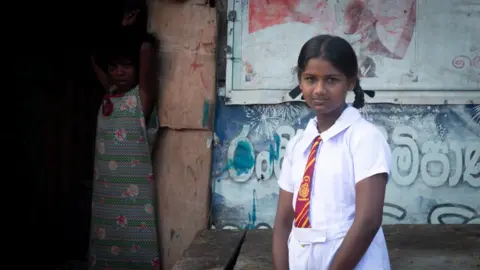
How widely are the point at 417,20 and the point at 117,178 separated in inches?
94.7

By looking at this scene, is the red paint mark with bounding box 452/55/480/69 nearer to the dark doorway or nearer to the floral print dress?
the floral print dress

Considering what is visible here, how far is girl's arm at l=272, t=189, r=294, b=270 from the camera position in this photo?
2.06m

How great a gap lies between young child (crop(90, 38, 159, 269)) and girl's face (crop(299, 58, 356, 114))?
2089 millimetres

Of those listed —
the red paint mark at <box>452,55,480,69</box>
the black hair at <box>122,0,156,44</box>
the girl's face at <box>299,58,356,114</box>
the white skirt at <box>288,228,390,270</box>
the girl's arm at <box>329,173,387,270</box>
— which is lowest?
the white skirt at <box>288,228,390,270</box>

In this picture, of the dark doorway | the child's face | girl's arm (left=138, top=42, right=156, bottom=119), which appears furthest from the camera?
the dark doorway

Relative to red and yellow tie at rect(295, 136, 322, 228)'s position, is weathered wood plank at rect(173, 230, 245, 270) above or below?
below

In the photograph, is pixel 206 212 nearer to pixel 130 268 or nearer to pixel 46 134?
pixel 130 268

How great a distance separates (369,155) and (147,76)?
2316 mm

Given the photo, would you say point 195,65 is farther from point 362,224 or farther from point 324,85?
point 362,224

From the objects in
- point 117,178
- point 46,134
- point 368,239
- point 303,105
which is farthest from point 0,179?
point 368,239

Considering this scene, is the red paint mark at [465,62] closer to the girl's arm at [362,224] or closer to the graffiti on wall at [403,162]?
the graffiti on wall at [403,162]

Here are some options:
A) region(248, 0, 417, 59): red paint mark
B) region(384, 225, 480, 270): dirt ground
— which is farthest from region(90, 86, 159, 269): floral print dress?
region(384, 225, 480, 270): dirt ground

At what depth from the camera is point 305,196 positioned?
1.87 metres

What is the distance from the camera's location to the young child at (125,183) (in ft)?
12.5
